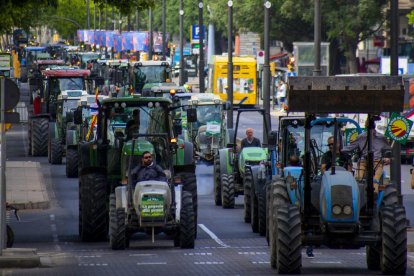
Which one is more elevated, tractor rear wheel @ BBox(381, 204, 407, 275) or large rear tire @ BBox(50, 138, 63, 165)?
tractor rear wheel @ BBox(381, 204, 407, 275)

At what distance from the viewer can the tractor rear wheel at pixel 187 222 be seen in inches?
922

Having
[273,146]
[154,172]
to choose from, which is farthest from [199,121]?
[154,172]

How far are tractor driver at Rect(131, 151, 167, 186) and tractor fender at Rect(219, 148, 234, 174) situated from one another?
9.47 m

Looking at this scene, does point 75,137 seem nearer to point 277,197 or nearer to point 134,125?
point 134,125

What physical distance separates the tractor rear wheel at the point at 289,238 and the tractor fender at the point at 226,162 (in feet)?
44.7

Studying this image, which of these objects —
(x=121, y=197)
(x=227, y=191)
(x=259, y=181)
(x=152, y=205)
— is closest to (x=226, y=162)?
(x=227, y=191)

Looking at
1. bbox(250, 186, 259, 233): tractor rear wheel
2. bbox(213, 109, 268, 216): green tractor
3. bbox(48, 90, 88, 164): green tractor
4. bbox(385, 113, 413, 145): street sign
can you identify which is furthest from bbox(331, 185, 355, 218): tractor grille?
bbox(48, 90, 88, 164): green tractor

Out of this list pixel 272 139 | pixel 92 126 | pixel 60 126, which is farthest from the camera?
pixel 60 126

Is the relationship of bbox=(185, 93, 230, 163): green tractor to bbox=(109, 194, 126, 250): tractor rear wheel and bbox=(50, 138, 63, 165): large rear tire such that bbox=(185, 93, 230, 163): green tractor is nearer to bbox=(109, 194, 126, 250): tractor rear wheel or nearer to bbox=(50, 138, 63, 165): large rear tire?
bbox=(50, 138, 63, 165): large rear tire

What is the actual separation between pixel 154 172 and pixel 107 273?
3237 mm

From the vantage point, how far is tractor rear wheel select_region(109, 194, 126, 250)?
23.2 m

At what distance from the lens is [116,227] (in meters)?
23.4

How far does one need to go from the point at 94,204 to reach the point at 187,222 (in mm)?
2224

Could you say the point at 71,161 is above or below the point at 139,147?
below
